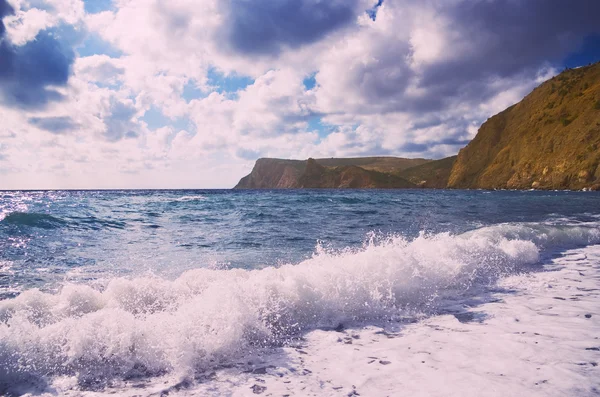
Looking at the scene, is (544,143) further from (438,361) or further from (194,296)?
(194,296)

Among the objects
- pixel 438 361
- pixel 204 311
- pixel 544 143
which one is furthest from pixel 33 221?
pixel 544 143

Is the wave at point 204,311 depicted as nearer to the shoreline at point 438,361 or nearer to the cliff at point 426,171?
the shoreline at point 438,361

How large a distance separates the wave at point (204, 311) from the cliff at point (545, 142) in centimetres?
6799

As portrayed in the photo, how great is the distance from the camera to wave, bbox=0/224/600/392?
3.54 metres

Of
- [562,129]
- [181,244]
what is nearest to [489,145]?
[562,129]

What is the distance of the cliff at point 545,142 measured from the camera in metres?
61.2

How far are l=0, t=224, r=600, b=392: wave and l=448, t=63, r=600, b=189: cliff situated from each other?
67990 millimetres

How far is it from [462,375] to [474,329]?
140 cm

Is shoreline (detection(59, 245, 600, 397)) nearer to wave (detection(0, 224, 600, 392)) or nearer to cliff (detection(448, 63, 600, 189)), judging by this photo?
wave (detection(0, 224, 600, 392))

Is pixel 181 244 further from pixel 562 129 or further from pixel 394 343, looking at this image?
pixel 562 129

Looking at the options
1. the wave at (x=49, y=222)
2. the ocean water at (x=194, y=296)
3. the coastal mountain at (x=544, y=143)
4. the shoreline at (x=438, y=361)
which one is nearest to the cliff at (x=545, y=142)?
the coastal mountain at (x=544, y=143)

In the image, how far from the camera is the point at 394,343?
13.3ft

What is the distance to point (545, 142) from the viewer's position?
72438 millimetres

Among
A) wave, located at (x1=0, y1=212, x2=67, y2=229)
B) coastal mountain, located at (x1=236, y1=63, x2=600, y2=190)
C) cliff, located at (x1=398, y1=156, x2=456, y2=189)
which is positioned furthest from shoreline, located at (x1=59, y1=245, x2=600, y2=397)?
cliff, located at (x1=398, y1=156, x2=456, y2=189)
